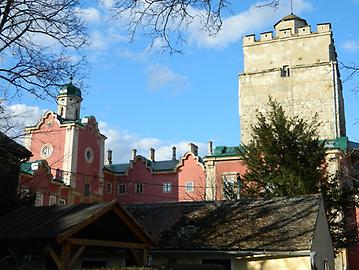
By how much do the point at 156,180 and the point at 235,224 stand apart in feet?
111

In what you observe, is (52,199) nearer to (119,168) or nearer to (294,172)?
(119,168)

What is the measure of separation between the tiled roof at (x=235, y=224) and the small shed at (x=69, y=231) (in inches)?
129

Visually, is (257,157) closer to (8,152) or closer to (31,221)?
(8,152)

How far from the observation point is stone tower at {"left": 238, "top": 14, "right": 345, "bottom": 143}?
4728 cm

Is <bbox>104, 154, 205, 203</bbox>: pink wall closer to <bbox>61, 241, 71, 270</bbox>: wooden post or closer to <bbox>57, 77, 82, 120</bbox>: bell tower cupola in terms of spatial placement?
<bbox>57, 77, 82, 120</bbox>: bell tower cupola

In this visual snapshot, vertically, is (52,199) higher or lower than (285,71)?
lower

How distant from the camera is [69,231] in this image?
14.4m

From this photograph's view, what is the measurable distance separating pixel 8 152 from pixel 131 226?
6732 mm

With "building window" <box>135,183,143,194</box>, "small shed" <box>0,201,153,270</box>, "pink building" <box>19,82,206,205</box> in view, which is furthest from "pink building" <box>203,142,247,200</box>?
"small shed" <box>0,201,153,270</box>

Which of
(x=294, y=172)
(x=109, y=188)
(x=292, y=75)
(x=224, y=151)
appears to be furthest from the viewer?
(x=109, y=188)

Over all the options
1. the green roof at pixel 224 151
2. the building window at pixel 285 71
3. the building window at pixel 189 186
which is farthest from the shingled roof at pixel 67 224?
the building window at pixel 285 71

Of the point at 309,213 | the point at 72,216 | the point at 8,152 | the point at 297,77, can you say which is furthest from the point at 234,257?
the point at 297,77

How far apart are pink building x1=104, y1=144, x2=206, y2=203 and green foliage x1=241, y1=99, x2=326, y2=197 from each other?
2141cm

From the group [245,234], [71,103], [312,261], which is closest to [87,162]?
[71,103]
